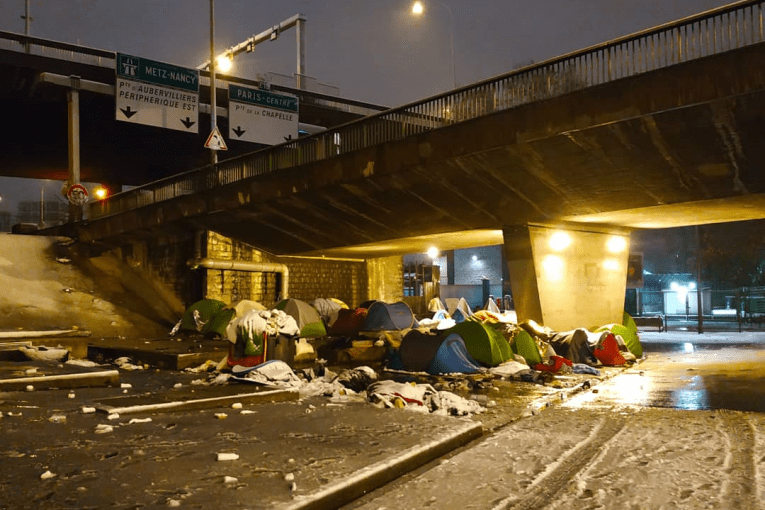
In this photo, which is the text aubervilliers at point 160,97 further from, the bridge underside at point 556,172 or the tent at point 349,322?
the tent at point 349,322

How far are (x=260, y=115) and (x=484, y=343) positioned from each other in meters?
18.3

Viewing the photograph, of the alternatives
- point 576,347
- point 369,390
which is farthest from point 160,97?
point 369,390

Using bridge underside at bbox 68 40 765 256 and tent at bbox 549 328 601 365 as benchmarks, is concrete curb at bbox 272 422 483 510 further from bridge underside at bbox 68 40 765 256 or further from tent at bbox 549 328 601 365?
tent at bbox 549 328 601 365

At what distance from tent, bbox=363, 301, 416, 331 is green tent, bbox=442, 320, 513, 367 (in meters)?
5.74

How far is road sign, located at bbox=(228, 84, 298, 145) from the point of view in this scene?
27.5m

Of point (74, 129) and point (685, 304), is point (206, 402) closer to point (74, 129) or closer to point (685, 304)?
point (74, 129)

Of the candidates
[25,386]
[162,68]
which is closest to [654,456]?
[25,386]

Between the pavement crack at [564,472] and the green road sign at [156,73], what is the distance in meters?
22.9

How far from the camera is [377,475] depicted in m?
5.25

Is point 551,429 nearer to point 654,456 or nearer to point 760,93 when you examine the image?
point 654,456

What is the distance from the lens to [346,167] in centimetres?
1798

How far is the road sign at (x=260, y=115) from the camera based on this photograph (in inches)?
1081

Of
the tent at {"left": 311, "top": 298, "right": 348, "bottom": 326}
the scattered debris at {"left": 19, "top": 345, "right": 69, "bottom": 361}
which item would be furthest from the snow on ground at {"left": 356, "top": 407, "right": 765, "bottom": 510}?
the tent at {"left": 311, "top": 298, "right": 348, "bottom": 326}

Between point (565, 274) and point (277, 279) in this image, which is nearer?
point (565, 274)
